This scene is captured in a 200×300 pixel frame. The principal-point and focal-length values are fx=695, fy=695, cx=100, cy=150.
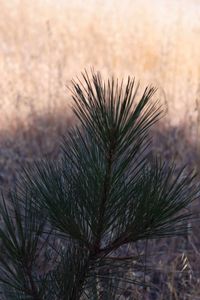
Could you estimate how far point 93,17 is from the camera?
19.1ft

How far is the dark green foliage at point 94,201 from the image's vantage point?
1.32 metres

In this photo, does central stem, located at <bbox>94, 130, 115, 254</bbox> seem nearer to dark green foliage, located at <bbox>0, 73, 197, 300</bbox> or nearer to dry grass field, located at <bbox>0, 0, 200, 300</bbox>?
dark green foliage, located at <bbox>0, 73, 197, 300</bbox>

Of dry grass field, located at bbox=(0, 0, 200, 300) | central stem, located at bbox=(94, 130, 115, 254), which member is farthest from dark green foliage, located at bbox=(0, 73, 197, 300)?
dry grass field, located at bbox=(0, 0, 200, 300)

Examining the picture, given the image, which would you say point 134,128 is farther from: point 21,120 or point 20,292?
point 21,120

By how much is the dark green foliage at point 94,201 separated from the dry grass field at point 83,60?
118 inches

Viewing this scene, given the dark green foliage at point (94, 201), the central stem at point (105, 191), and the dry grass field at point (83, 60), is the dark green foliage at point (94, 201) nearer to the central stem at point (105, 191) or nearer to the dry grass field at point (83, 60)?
the central stem at point (105, 191)

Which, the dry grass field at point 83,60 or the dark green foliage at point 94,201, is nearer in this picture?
the dark green foliage at point 94,201

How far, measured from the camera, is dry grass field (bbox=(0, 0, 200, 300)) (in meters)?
4.95

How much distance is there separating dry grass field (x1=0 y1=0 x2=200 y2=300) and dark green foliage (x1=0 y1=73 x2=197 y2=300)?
3005mm

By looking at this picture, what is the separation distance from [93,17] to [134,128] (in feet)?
15.2

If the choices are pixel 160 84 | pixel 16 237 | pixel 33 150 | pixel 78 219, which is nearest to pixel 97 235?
pixel 78 219

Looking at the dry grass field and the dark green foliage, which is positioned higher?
the dry grass field

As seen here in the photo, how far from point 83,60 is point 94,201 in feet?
Result: 13.6

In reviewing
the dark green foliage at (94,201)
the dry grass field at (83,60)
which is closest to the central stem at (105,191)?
the dark green foliage at (94,201)
